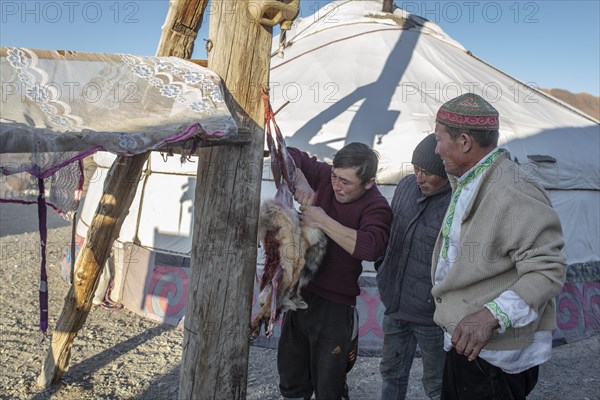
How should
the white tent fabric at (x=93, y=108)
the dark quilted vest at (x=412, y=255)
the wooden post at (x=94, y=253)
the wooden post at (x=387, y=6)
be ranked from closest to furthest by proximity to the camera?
1. the white tent fabric at (x=93, y=108)
2. the dark quilted vest at (x=412, y=255)
3. the wooden post at (x=94, y=253)
4. the wooden post at (x=387, y=6)

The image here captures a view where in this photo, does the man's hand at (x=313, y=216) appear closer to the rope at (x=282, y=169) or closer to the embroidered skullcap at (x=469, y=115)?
the rope at (x=282, y=169)

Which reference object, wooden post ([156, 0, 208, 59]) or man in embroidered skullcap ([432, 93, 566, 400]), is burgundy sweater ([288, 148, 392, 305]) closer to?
man in embroidered skullcap ([432, 93, 566, 400])

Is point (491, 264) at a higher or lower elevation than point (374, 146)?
lower

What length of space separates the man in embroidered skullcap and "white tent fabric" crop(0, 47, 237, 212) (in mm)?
844

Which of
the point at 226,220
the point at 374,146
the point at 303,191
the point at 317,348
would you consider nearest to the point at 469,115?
the point at 303,191

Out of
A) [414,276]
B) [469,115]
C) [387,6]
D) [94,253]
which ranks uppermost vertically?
[387,6]

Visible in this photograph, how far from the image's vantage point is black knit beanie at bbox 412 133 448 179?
2389 mm

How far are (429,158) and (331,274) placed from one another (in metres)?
0.67

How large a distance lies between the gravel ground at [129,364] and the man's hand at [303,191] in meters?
1.64

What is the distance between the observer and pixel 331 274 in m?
2.43

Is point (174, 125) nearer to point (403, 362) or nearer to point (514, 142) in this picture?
point (403, 362)

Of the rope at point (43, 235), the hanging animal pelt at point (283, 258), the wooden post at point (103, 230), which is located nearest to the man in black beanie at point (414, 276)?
the hanging animal pelt at point (283, 258)

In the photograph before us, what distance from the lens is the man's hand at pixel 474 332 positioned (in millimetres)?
1698

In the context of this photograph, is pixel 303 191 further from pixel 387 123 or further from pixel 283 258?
pixel 387 123
